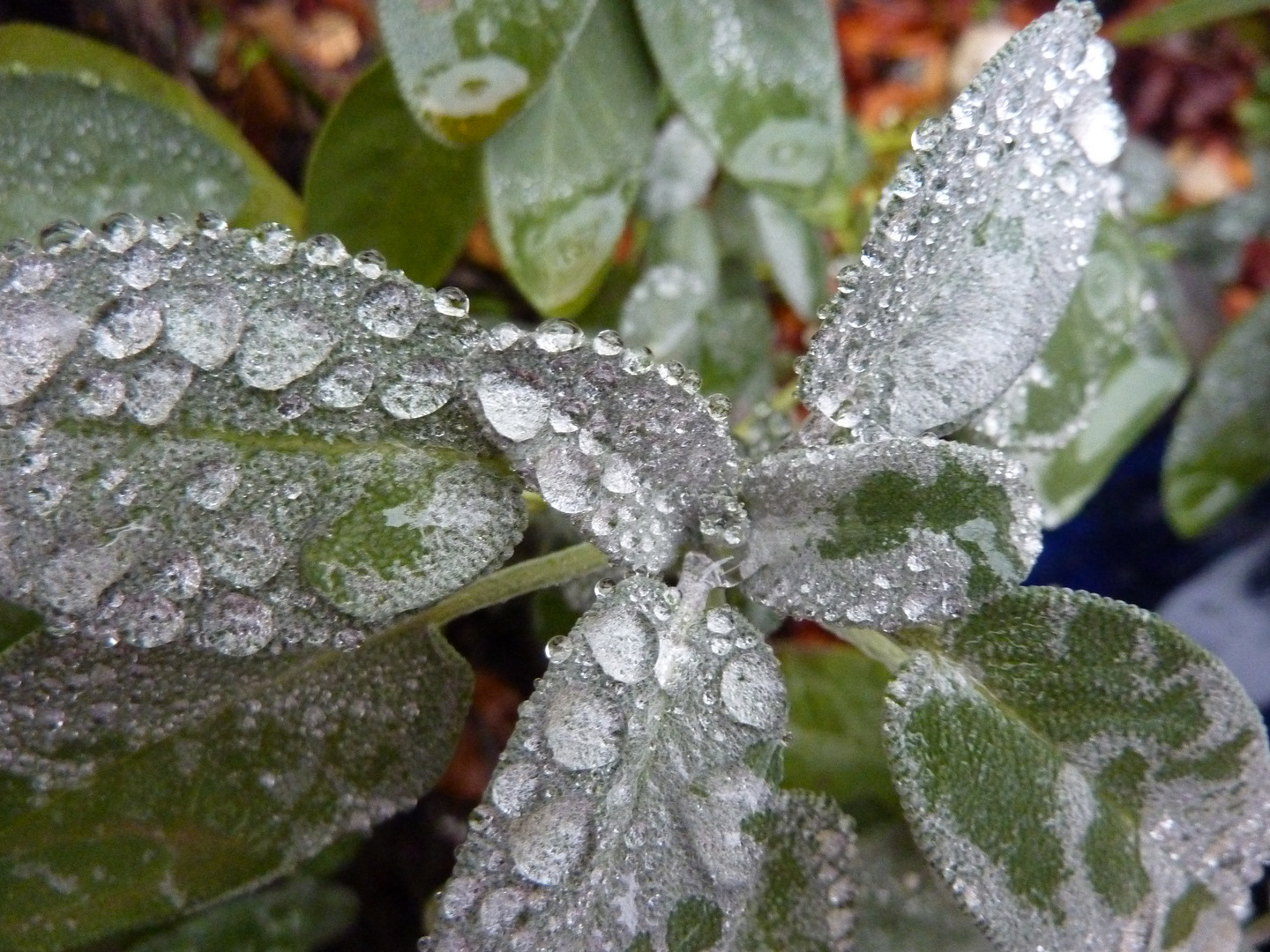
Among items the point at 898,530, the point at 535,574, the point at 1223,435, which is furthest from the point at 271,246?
the point at 1223,435

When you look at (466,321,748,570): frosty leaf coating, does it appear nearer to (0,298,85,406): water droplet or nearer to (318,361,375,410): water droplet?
(318,361,375,410): water droplet

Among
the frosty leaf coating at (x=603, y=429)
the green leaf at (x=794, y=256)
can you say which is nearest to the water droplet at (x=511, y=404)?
the frosty leaf coating at (x=603, y=429)

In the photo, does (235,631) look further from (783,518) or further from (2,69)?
(2,69)

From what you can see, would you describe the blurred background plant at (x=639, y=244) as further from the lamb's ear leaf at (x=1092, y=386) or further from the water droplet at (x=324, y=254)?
the water droplet at (x=324, y=254)

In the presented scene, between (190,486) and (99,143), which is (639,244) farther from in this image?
(190,486)

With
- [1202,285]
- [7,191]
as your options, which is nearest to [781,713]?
[7,191]
